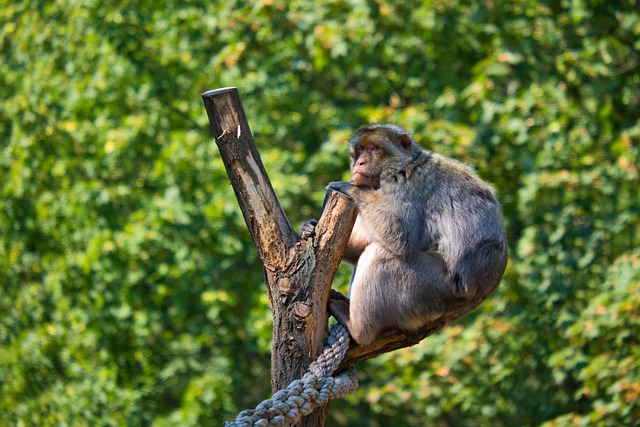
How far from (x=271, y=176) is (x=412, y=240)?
3.84 metres

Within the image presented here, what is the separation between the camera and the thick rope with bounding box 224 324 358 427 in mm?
3234

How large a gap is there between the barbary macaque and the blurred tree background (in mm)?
2944

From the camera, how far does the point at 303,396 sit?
326 centimetres

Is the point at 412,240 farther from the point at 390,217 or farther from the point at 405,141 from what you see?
the point at 405,141

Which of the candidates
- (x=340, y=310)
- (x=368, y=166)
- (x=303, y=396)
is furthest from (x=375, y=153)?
(x=303, y=396)

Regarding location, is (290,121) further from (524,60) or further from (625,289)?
(625,289)

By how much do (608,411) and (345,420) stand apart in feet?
14.3

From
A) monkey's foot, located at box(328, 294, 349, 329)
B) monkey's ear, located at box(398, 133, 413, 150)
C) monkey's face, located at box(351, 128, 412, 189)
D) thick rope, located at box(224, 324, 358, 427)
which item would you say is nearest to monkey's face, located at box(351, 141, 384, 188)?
monkey's face, located at box(351, 128, 412, 189)

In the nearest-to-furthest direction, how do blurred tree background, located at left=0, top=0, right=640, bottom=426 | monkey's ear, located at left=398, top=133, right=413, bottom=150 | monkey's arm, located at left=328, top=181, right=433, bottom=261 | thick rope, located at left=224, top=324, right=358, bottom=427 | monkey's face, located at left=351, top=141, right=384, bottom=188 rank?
1. thick rope, located at left=224, top=324, right=358, bottom=427
2. monkey's arm, located at left=328, top=181, right=433, bottom=261
3. monkey's face, located at left=351, top=141, right=384, bottom=188
4. monkey's ear, located at left=398, top=133, right=413, bottom=150
5. blurred tree background, located at left=0, top=0, right=640, bottom=426

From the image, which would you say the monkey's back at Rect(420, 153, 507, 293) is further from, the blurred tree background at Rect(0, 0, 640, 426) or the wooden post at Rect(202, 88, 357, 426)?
the blurred tree background at Rect(0, 0, 640, 426)

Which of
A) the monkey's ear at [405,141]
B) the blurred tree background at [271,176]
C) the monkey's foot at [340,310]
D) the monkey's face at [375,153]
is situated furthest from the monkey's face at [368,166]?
the blurred tree background at [271,176]

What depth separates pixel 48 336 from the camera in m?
8.34

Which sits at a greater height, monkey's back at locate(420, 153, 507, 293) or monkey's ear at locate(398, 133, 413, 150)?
monkey's ear at locate(398, 133, 413, 150)

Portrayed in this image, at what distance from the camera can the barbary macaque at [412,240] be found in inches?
150
